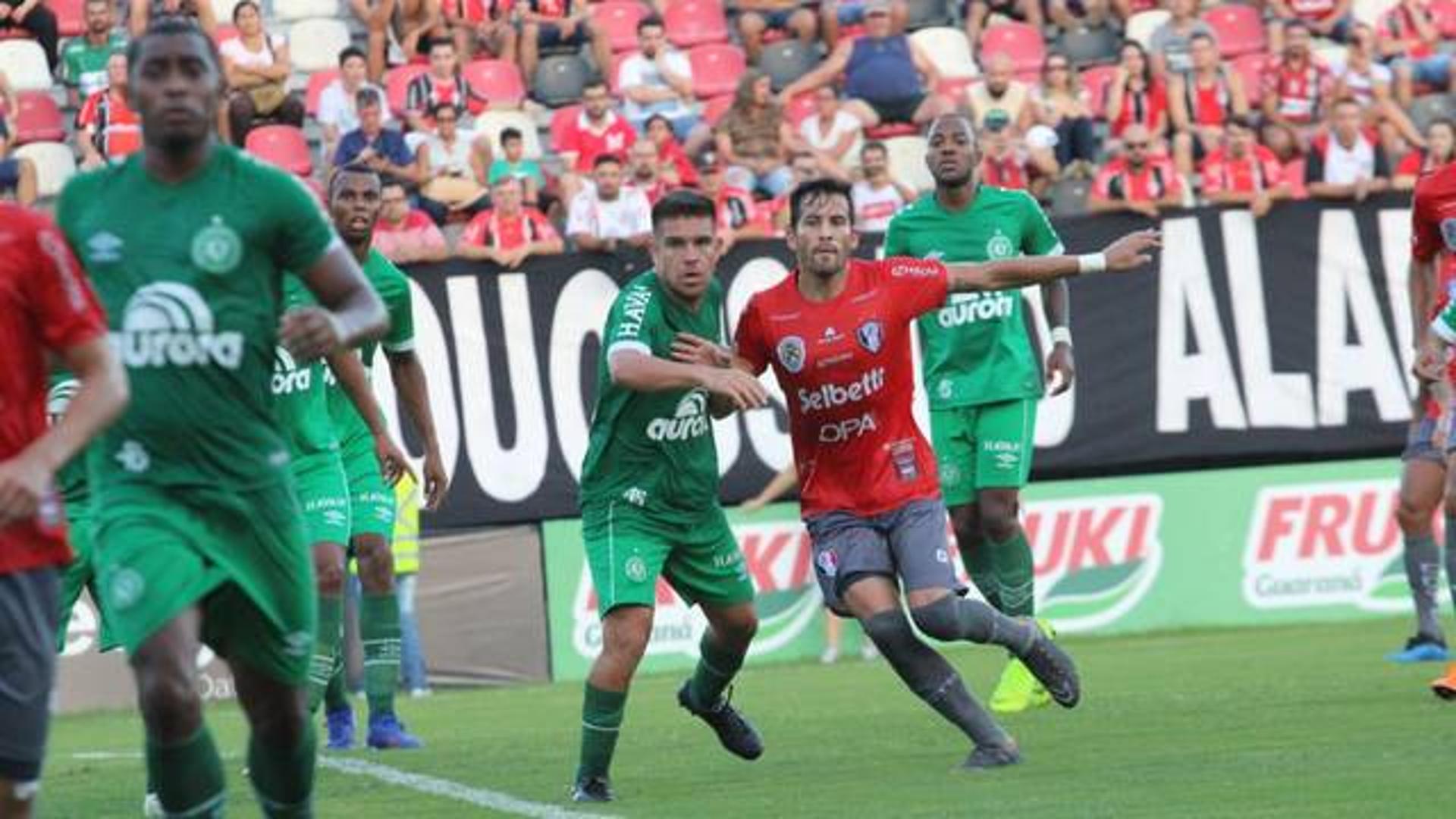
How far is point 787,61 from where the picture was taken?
2625 centimetres

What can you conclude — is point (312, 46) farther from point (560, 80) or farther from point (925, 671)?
point (925, 671)

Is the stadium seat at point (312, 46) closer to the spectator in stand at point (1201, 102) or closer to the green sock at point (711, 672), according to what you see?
the spectator in stand at point (1201, 102)

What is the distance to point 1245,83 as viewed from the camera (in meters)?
26.6

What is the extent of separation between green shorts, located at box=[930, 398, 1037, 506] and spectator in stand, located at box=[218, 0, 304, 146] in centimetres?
989

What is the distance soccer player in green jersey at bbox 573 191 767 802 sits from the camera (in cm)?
1073

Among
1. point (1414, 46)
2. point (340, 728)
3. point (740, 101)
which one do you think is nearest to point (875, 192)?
point (740, 101)

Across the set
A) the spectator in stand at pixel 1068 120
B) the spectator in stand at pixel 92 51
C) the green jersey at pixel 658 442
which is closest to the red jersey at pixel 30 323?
the green jersey at pixel 658 442

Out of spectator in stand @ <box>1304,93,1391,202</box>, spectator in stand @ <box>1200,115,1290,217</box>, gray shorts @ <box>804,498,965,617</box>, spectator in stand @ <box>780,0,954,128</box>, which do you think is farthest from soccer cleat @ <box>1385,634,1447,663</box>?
spectator in stand @ <box>780,0,954,128</box>

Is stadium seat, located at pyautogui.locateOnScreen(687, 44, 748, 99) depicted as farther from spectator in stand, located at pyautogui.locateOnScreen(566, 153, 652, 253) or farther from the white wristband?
the white wristband

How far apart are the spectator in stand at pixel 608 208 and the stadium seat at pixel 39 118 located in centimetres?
438

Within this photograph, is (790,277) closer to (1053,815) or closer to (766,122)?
(1053,815)

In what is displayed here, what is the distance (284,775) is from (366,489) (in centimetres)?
575

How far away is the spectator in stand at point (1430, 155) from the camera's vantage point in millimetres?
22312

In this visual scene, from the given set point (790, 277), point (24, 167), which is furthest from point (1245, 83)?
point (790, 277)
